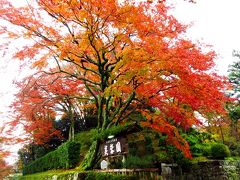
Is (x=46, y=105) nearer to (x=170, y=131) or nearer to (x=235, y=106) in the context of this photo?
(x=170, y=131)

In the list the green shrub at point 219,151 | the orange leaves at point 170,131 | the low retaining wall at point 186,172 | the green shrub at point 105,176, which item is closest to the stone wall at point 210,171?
the low retaining wall at point 186,172

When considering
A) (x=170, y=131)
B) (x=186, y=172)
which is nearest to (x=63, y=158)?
(x=170, y=131)

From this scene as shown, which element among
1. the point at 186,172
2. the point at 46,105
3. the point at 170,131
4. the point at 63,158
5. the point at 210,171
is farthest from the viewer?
the point at 46,105

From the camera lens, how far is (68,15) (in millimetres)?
9336

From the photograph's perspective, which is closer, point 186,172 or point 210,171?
point 210,171

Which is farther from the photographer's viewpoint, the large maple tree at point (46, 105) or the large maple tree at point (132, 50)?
the large maple tree at point (46, 105)

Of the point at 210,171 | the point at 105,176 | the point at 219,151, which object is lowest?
the point at 210,171

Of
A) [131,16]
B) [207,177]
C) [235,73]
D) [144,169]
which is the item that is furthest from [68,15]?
[235,73]

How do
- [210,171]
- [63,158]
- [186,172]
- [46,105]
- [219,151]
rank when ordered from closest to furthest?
[210,171]
[186,172]
[219,151]
[63,158]
[46,105]

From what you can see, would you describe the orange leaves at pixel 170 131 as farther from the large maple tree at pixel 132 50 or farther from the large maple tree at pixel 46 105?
the large maple tree at pixel 46 105

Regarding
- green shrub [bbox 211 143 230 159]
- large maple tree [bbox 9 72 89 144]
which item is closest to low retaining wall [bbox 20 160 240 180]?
green shrub [bbox 211 143 230 159]

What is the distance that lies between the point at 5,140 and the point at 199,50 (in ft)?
55.4

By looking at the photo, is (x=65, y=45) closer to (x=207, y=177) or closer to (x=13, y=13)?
(x=13, y=13)

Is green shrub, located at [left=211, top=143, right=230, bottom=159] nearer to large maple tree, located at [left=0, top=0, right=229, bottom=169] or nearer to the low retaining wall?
the low retaining wall
